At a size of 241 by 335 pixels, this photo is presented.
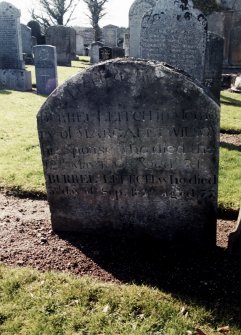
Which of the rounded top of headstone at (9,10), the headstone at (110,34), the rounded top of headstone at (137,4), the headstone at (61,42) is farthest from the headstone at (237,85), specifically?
the headstone at (110,34)

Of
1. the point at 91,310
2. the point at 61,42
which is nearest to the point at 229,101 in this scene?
the point at 91,310

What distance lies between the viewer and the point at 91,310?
114 inches

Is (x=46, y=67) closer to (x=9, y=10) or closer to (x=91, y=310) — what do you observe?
(x=9, y=10)

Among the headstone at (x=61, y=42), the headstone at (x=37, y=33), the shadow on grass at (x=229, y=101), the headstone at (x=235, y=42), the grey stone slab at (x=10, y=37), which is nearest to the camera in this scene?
the shadow on grass at (x=229, y=101)

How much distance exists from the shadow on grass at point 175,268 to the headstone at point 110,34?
3285 centimetres

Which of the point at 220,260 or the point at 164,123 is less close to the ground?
the point at 164,123

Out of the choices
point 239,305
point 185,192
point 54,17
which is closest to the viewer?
point 239,305

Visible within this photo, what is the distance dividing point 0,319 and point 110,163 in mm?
1727

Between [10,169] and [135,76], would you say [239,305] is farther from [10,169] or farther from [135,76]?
[10,169]

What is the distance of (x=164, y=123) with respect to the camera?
3480 mm

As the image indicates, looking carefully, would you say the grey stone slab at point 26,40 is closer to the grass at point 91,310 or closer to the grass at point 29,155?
the grass at point 29,155

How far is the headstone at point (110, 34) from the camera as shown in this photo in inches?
1357

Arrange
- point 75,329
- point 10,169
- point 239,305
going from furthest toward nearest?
1. point 10,169
2. point 239,305
3. point 75,329

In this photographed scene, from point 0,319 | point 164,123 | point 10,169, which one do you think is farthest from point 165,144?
point 10,169
